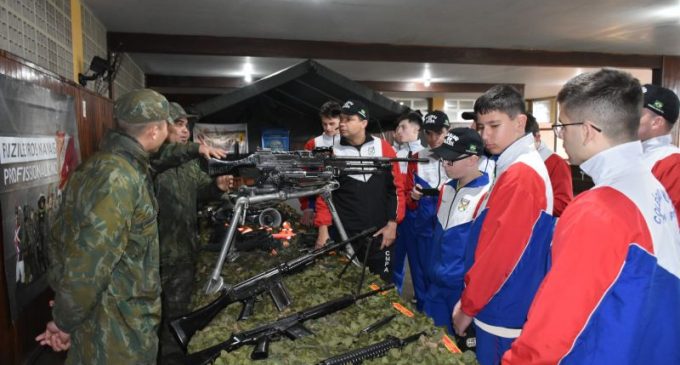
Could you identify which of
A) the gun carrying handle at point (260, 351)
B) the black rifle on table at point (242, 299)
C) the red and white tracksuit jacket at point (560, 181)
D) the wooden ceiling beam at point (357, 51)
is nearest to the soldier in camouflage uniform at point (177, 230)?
the black rifle on table at point (242, 299)

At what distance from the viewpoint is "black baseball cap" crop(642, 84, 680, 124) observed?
2275 mm

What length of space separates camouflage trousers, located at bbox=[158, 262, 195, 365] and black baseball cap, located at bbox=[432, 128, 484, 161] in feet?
5.53

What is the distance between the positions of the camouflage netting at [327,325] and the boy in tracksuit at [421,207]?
122cm

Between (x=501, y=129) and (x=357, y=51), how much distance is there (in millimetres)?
5088

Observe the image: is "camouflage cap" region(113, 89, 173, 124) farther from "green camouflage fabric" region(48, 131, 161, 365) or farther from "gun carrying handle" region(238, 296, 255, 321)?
"gun carrying handle" region(238, 296, 255, 321)

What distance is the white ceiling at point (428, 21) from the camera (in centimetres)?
477

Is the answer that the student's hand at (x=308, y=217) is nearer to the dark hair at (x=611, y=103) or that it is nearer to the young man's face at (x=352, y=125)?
the young man's face at (x=352, y=125)

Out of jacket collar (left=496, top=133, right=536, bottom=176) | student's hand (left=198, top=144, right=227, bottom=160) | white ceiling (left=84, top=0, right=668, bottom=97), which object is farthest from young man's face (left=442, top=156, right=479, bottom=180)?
white ceiling (left=84, top=0, right=668, bottom=97)

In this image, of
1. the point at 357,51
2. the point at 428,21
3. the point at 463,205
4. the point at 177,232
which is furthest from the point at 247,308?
the point at 357,51

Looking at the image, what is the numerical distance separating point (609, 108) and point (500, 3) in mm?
4073

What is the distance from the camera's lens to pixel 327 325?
1.90 meters

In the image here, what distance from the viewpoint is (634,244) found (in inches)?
40.4

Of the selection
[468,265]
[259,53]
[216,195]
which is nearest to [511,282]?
[468,265]

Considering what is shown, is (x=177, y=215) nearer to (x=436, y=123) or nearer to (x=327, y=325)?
(x=327, y=325)
